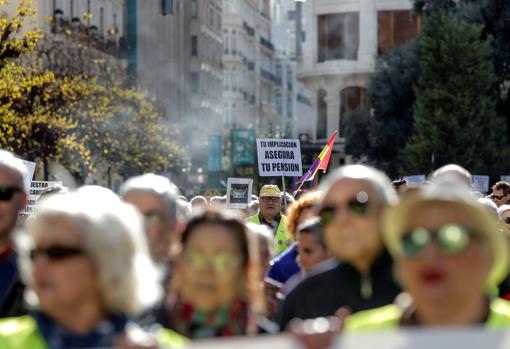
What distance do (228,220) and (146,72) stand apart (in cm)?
7028

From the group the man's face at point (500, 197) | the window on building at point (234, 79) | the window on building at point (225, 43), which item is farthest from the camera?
the window on building at point (234, 79)

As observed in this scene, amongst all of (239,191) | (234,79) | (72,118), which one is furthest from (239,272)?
(234,79)

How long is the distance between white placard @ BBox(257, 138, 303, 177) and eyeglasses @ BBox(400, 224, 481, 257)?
15687 millimetres

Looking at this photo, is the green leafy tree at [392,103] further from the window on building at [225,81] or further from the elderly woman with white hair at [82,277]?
the window on building at [225,81]

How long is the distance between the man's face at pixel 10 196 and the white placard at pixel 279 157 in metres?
13.2

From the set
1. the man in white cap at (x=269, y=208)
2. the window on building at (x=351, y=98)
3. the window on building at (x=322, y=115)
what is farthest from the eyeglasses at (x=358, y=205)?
the window on building at (x=322, y=115)

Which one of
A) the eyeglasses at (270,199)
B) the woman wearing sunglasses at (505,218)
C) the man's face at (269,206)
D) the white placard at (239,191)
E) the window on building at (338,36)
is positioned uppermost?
the window on building at (338,36)

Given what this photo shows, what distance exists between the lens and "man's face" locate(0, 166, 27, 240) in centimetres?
744

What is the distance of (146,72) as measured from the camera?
249ft

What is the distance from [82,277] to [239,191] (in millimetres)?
17991

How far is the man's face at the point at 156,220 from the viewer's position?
6.97 meters

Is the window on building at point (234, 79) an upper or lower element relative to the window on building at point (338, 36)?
lower

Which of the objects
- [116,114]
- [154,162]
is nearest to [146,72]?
[154,162]

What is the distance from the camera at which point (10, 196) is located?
7.50 meters
